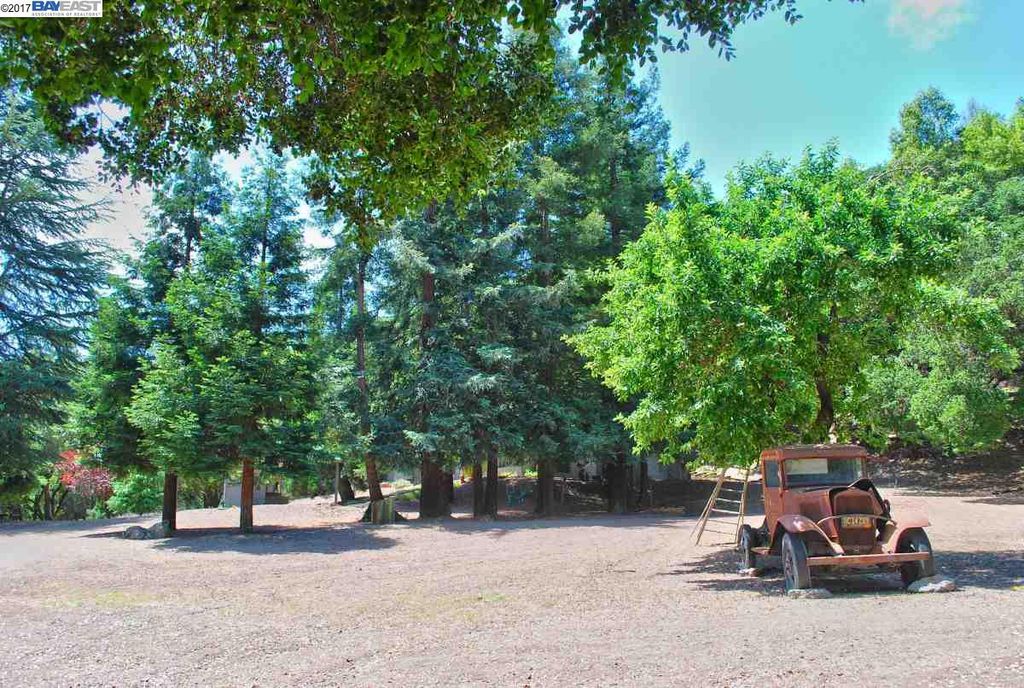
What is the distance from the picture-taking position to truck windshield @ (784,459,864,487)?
11.0 m

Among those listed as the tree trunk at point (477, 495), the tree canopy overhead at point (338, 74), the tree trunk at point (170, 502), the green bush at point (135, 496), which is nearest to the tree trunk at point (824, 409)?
the tree canopy overhead at point (338, 74)

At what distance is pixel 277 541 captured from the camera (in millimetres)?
19812

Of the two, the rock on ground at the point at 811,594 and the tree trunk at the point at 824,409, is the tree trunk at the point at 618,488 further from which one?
the rock on ground at the point at 811,594

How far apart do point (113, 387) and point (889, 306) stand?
21.4 m

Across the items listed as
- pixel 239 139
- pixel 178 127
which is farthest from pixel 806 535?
pixel 178 127

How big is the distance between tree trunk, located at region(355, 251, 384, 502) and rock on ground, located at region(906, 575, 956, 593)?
19.2 meters

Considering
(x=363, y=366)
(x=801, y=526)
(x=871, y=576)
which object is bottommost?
(x=871, y=576)

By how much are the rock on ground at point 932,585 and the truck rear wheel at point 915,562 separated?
0.09 m

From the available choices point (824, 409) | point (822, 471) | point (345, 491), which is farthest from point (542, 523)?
point (822, 471)

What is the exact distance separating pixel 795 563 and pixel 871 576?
9.86 ft

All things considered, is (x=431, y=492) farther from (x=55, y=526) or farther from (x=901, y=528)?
(x=901, y=528)

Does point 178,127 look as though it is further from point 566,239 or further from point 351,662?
point 566,239

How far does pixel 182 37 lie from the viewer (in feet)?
25.5

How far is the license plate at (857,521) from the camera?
32.7 feet
